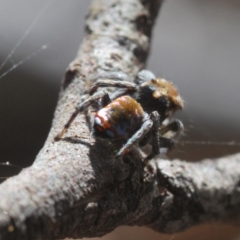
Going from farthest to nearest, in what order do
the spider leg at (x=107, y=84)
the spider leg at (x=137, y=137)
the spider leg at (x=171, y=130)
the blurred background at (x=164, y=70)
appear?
the blurred background at (x=164, y=70), the spider leg at (x=171, y=130), the spider leg at (x=107, y=84), the spider leg at (x=137, y=137)

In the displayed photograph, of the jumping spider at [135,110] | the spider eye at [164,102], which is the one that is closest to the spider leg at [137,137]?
the jumping spider at [135,110]

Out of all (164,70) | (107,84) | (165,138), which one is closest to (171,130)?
(165,138)

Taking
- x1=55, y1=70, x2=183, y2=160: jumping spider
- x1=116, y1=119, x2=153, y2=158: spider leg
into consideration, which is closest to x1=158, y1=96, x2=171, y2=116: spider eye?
x1=55, y1=70, x2=183, y2=160: jumping spider

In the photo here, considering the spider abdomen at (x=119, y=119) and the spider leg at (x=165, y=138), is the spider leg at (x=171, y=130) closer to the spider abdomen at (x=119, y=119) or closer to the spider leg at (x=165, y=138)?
the spider leg at (x=165, y=138)

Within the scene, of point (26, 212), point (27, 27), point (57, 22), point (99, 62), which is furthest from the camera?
point (57, 22)

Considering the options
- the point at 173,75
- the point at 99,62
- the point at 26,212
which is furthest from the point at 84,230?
the point at 173,75

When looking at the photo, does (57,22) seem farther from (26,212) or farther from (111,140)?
(26,212)
